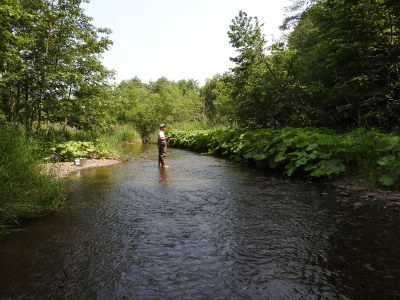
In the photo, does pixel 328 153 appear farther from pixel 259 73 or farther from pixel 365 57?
pixel 259 73

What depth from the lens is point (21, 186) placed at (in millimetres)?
5434

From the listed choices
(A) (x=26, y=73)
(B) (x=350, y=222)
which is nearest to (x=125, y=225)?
(B) (x=350, y=222)

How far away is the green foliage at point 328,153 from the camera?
6805mm

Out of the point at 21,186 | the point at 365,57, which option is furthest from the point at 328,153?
the point at 21,186

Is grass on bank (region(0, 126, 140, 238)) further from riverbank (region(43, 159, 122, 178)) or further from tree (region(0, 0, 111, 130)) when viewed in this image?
tree (region(0, 0, 111, 130))

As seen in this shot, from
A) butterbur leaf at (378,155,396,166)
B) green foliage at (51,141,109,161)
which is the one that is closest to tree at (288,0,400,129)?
butterbur leaf at (378,155,396,166)

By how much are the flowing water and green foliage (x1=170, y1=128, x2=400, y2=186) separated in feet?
3.99

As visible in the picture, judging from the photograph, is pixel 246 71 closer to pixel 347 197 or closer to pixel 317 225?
pixel 347 197

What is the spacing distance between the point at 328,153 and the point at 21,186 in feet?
24.1

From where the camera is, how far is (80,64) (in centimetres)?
1476

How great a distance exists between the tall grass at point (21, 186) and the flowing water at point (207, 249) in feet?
0.82

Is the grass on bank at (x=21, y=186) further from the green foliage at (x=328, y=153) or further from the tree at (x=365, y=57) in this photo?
the tree at (x=365, y=57)

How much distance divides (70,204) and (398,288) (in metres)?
6.05

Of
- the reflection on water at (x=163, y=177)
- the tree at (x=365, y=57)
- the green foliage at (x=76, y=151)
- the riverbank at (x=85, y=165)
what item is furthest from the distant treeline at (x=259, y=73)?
the reflection on water at (x=163, y=177)
